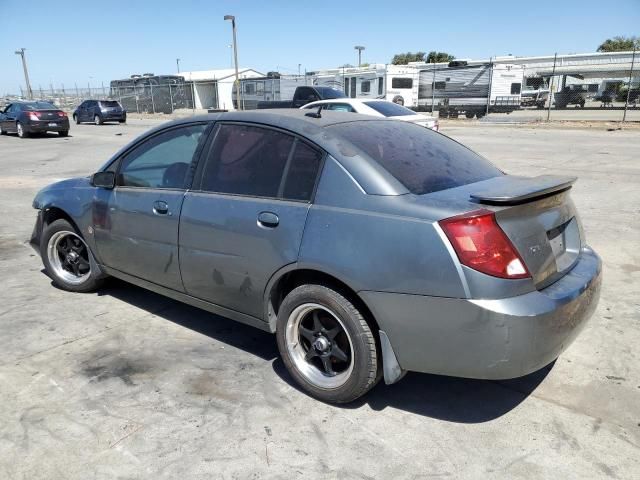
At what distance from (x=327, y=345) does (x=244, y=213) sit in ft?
3.01

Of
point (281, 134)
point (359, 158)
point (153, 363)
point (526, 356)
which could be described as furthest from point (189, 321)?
point (526, 356)

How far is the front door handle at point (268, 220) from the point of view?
297 cm

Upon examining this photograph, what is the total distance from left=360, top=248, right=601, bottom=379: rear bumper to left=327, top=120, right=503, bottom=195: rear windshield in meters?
0.65

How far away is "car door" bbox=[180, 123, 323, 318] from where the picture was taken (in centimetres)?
297

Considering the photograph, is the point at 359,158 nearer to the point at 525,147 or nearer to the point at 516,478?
the point at 516,478

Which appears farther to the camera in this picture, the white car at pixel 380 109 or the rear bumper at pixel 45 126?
the rear bumper at pixel 45 126

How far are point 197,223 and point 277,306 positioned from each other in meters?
0.76

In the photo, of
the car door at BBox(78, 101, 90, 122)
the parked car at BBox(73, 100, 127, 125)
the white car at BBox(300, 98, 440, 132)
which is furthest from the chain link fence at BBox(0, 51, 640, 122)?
the white car at BBox(300, 98, 440, 132)

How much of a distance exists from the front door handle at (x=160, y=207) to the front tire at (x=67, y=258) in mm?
1190

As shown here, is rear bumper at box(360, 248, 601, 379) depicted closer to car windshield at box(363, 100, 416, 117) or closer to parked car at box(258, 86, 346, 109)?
car windshield at box(363, 100, 416, 117)

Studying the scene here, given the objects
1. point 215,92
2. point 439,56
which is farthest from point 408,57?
point 215,92

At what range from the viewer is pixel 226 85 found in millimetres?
47062

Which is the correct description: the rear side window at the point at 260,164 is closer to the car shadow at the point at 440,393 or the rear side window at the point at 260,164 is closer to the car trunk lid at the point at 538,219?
the car trunk lid at the point at 538,219

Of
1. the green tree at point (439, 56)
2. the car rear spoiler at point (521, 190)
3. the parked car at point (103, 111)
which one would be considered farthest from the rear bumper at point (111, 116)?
the green tree at point (439, 56)
